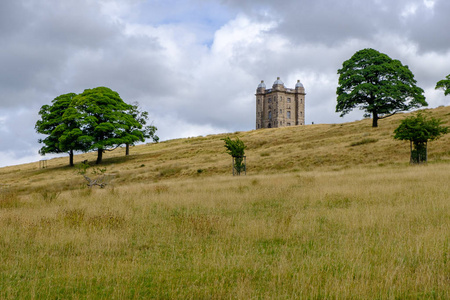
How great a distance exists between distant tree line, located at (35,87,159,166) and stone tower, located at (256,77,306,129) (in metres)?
66.8

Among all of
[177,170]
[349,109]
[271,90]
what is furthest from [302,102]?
[177,170]

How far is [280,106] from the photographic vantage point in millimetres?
112250

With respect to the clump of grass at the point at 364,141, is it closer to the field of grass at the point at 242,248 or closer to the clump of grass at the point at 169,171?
the clump of grass at the point at 169,171

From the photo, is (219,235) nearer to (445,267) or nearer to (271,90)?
(445,267)

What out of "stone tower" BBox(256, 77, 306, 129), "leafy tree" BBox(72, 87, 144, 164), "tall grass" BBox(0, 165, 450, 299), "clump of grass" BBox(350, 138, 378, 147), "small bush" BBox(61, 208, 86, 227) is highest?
"stone tower" BBox(256, 77, 306, 129)

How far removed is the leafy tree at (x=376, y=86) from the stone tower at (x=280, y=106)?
2509 inches

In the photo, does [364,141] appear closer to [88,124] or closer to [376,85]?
[376,85]

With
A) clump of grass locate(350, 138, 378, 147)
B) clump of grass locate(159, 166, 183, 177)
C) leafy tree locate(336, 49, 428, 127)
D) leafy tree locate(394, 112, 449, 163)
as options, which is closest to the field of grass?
leafy tree locate(394, 112, 449, 163)

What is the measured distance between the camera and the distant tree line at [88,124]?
46.4m

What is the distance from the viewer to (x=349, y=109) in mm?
47688

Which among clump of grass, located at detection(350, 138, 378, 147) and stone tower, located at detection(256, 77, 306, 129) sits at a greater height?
stone tower, located at detection(256, 77, 306, 129)

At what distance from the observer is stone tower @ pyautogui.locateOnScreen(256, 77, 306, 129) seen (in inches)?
4427

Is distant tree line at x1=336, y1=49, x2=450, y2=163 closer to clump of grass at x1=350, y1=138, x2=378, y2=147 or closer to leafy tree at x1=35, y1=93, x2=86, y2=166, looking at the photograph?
clump of grass at x1=350, y1=138, x2=378, y2=147

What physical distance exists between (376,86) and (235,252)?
140 ft
